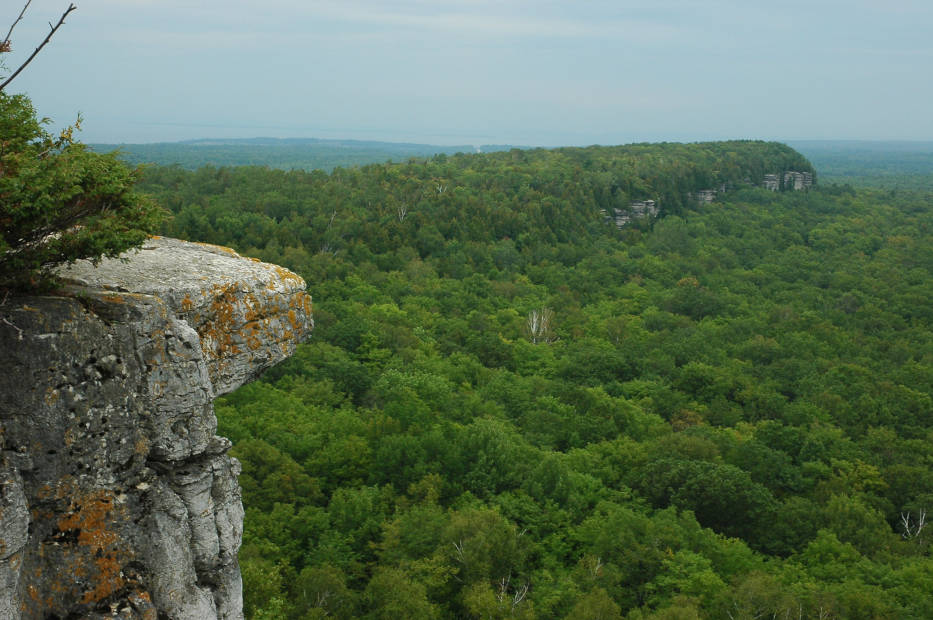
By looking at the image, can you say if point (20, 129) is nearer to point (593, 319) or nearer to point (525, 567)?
point (525, 567)

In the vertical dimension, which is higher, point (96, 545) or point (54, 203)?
point (54, 203)

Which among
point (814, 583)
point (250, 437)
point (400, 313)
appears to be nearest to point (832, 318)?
point (400, 313)

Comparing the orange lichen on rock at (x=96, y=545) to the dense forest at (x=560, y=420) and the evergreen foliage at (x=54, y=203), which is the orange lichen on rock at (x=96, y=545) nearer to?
the evergreen foliage at (x=54, y=203)

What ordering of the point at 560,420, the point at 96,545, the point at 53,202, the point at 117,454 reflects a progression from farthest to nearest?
the point at 560,420
the point at 117,454
the point at 96,545
the point at 53,202

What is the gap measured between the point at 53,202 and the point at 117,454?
2.07 m

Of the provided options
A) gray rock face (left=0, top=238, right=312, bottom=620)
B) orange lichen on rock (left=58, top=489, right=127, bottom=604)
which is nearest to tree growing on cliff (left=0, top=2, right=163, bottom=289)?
gray rock face (left=0, top=238, right=312, bottom=620)

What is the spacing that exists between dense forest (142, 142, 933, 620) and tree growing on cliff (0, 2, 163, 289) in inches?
431

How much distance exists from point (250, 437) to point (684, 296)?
126 ft

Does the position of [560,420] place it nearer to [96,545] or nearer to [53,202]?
[96,545]

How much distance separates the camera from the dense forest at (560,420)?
59.3ft

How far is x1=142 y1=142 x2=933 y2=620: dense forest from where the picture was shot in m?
18.1

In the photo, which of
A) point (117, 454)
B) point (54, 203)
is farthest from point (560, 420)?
point (54, 203)

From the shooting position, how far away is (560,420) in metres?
28.7

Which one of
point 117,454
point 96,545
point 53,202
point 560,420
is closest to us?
point 53,202
